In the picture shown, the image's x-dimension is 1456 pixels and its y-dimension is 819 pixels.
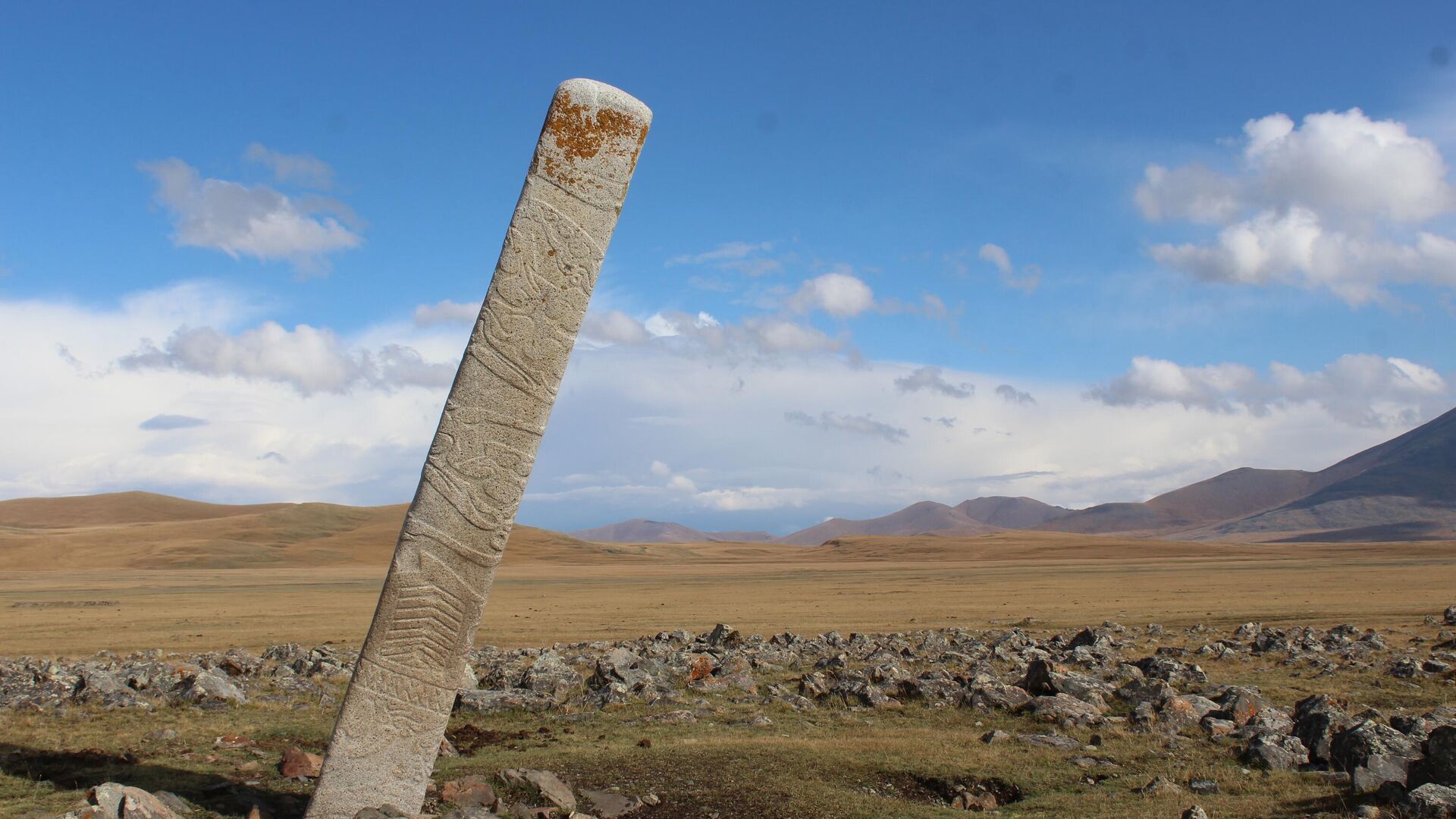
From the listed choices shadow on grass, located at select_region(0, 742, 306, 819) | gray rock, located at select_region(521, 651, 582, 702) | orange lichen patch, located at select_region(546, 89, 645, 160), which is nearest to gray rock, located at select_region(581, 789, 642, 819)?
shadow on grass, located at select_region(0, 742, 306, 819)

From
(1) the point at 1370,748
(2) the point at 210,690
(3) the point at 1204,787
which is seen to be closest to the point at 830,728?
(3) the point at 1204,787

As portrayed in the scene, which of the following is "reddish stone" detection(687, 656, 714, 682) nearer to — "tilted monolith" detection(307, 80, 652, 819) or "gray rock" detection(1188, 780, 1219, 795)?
"tilted monolith" detection(307, 80, 652, 819)

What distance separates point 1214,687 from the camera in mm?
14062

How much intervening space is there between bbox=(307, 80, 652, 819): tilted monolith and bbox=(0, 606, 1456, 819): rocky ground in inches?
25.5

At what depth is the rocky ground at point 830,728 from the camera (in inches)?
337

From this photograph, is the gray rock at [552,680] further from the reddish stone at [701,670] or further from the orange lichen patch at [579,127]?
the orange lichen patch at [579,127]

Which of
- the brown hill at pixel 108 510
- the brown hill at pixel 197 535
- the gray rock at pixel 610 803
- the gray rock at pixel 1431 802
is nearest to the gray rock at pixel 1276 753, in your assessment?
the gray rock at pixel 1431 802

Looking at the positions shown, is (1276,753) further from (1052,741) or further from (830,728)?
(830,728)

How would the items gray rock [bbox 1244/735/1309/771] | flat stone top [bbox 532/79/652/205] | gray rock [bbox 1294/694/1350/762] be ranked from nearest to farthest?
flat stone top [bbox 532/79/652/205]
gray rock [bbox 1244/735/1309/771]
gray rock [bbox 1294/694/1350/762]

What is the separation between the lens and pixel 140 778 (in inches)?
361

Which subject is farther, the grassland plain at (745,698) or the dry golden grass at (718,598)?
the dry golden grass at (718,598)

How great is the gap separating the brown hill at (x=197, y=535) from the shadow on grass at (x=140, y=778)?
95.7 metres

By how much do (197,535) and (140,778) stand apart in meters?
123

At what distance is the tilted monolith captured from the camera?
812 cm
